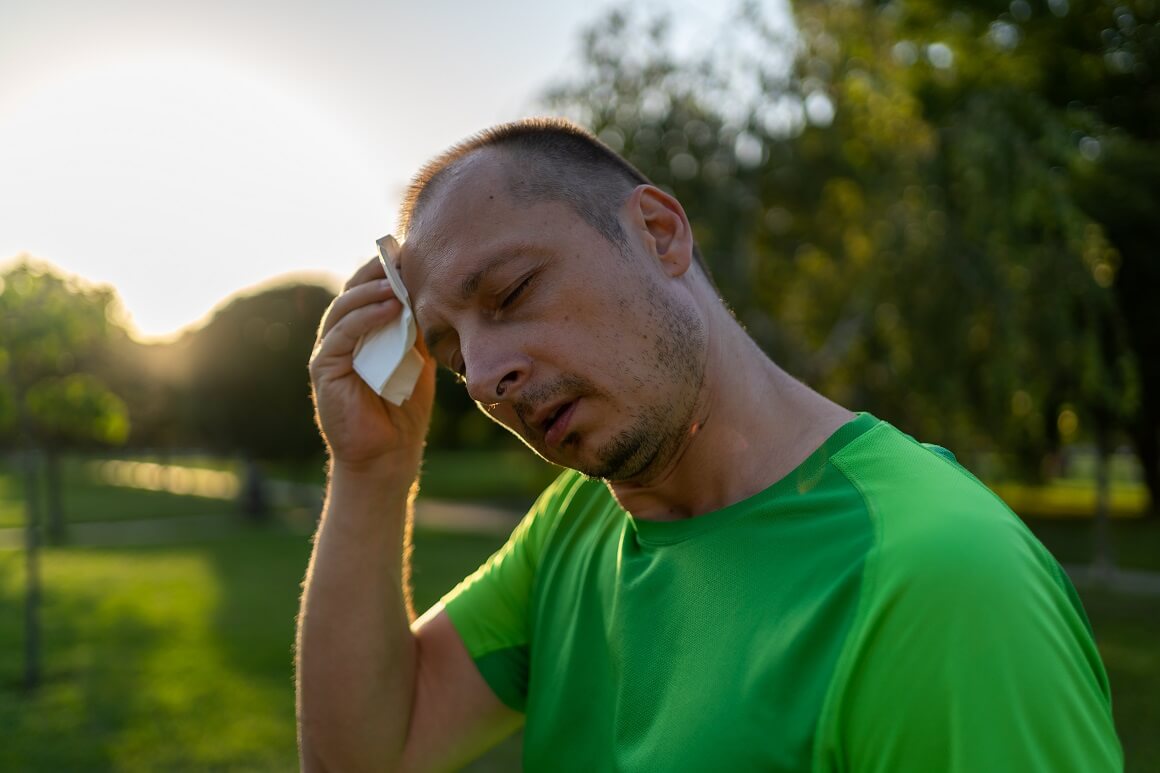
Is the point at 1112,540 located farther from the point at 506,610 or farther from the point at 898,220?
the point at 506,610

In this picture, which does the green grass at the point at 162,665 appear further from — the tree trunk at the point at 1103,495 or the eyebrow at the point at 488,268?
the tree trunk at the point at 1103,495

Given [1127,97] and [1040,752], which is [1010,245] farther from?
[1127,97]

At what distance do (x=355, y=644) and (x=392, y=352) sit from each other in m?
0.54

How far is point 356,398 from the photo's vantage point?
1912 mm

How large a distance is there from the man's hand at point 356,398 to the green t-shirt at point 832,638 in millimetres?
464

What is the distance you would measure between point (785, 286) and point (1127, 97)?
8851 millimetres

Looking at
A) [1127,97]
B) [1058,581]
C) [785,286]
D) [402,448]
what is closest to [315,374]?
[402,448]

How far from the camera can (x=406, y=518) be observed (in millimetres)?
1973

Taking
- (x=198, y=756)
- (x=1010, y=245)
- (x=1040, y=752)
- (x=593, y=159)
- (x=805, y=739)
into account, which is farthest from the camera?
(x=1010, y=245)

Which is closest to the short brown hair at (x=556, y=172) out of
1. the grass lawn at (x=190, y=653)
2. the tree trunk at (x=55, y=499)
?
the grass lawn at (x=190, y=653)

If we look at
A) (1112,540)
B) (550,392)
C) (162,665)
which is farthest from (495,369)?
A: (1112,540)

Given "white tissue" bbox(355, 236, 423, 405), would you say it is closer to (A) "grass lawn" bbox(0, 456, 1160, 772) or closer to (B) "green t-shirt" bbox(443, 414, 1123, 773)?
(B) "green t-shirt" bbox(443, 414, 1123, 773)

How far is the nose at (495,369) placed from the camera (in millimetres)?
1471

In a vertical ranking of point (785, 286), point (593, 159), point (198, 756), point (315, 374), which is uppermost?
point (593, 159)
